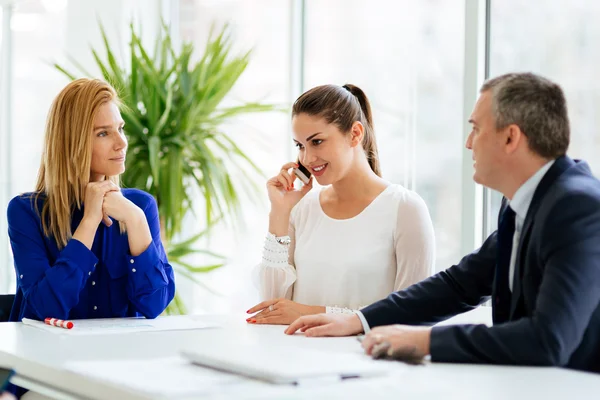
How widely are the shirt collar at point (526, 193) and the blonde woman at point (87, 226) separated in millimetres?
1162

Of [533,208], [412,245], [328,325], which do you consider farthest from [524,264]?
[412,245]

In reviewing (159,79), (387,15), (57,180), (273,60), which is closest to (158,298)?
(57,180)

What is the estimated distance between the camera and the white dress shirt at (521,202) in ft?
5.86

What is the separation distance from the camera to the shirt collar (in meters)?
1.78

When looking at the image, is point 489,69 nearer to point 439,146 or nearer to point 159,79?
point 439,146

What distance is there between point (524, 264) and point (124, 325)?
1.13 m

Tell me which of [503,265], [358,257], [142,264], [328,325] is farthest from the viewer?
[358,257]

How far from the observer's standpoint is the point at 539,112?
176 centimetres

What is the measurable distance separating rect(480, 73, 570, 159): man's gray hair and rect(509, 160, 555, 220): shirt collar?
0.04 meters

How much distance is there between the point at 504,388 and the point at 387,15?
3648mm

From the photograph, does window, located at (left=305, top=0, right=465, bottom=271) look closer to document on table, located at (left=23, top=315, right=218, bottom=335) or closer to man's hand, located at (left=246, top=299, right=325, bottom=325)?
man's hand, located at (left=246, top=299, right=325, bottom=325)

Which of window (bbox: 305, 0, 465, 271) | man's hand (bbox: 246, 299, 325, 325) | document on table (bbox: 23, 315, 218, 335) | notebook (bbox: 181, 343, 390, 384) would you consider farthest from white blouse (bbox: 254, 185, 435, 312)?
window (bbox: 305, 0, 465, 271)

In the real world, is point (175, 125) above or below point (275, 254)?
above

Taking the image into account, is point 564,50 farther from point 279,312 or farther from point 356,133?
point 279,312
